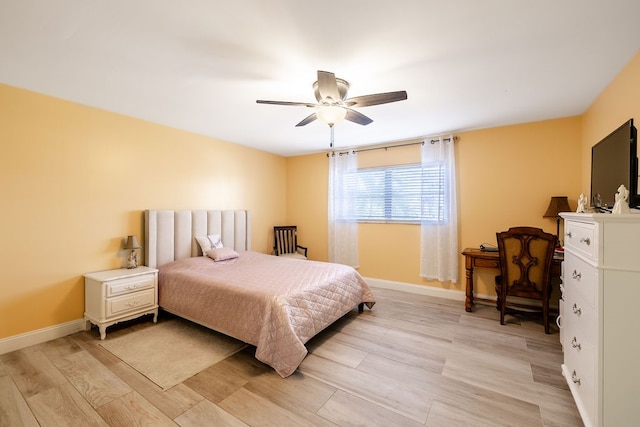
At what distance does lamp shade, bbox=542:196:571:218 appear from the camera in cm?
299

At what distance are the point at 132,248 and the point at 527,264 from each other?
4.44 meters

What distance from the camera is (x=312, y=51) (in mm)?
1833

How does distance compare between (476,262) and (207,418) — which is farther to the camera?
(476,262)

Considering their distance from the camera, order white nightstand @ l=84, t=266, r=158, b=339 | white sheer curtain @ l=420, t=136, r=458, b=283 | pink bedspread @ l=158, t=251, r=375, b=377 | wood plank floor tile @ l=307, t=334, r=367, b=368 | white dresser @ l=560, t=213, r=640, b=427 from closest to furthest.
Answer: white dresser @ l=560, t=213, r=640, b=427
pink bedspread @ l=158, t=251, r=375, b=377
wood plank floor tile @ l=307, t=334, r=367, b=368
white nightstand @ l=84, t=266, r=158, b=339
white sheer curtain @ l=420, t=136, r=458, b=283

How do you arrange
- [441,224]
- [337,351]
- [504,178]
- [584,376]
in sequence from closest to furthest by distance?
[584,376], [337,351], [504,178], [441,224]

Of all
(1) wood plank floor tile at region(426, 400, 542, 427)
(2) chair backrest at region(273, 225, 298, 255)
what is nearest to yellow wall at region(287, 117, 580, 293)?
(2) chair backrest at region(273, 225, 298, 255)

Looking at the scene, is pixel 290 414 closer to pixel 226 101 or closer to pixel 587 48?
pixel 226 101

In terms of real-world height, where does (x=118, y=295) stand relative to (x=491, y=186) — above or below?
below

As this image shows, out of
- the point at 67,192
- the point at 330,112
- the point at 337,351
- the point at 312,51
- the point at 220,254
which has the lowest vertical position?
the point at 337,351

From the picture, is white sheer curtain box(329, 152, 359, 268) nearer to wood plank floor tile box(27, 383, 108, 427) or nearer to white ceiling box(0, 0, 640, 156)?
white ceiling box(0, 0, 640, 156)

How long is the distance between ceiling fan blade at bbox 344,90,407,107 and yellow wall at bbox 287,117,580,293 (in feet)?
7.37

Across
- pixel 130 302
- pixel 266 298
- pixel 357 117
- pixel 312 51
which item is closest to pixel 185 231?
pixel 130 302

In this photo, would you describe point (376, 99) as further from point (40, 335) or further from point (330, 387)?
point (40, 335)

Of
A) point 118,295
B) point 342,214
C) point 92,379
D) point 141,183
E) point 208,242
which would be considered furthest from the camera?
point 342,214
